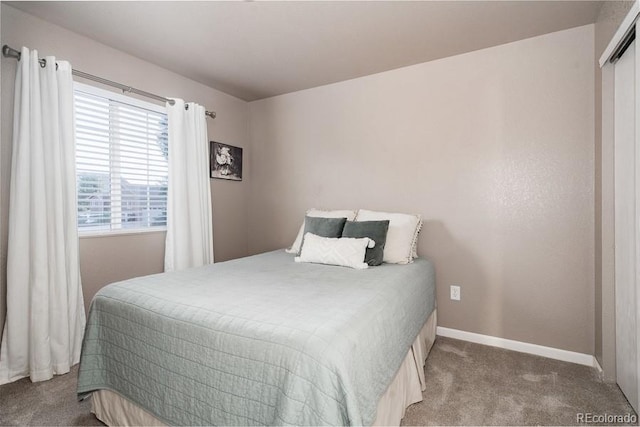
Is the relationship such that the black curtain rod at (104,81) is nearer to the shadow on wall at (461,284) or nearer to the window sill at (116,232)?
the window sill at (116,232)

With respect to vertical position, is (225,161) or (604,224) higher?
(225,161)

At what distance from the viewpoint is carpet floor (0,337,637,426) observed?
1.67m

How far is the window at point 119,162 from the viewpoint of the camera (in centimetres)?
246

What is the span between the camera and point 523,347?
246 centimetres

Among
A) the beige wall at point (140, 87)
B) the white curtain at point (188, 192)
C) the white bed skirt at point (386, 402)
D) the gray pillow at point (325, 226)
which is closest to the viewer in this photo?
the white bed skirt at point (386, 402)

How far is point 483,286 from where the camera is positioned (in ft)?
8.62

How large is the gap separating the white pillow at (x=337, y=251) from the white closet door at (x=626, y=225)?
1.42 meters

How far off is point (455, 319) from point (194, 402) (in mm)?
2199

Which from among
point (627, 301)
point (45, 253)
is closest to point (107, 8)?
point (45, 253)

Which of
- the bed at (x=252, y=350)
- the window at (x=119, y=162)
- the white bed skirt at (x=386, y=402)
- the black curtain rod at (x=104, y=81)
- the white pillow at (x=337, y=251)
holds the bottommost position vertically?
the white bed skirt at (x=386, y=402)

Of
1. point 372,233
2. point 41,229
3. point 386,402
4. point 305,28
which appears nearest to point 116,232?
point 41,229

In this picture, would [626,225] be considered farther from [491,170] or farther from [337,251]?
[337,251]

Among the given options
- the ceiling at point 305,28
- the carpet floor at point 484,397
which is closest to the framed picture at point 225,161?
the ceiling at point 305,28

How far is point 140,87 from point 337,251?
2.17 metres
